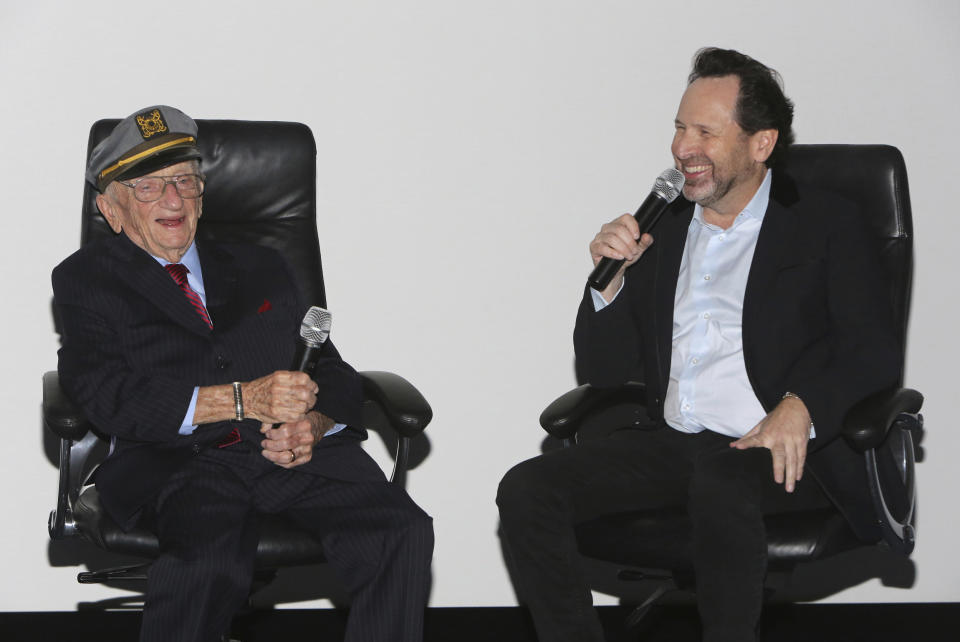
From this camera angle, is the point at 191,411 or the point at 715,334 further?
the point at 715,334

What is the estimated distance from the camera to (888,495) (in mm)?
2436

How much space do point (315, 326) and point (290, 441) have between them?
288mm

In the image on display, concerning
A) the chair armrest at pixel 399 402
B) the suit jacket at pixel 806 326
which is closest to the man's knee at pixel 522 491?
the chair armrest at pixel 399 402

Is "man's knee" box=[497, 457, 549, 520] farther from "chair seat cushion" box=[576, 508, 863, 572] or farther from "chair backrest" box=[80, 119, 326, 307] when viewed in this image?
"chair backrest" box=[80, 119, 326, 307]

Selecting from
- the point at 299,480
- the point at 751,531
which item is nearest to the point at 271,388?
the point at 299,480

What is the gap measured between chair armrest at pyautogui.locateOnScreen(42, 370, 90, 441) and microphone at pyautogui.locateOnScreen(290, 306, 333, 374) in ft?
1.46

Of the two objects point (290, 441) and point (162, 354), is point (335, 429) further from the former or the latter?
point (162, 354)

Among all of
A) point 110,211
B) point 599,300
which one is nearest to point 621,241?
point 599,300

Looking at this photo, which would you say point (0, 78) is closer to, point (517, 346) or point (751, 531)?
point (517, 346)

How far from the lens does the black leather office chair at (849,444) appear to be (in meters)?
2.35

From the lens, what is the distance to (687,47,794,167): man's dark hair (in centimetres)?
262

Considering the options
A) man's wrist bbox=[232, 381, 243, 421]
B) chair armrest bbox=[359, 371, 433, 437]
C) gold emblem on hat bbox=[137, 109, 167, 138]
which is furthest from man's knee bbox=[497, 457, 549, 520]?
gold emblem on hat bbox=[137, 109, 167, 138]

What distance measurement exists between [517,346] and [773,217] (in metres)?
1.01

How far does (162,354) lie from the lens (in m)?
2.58
